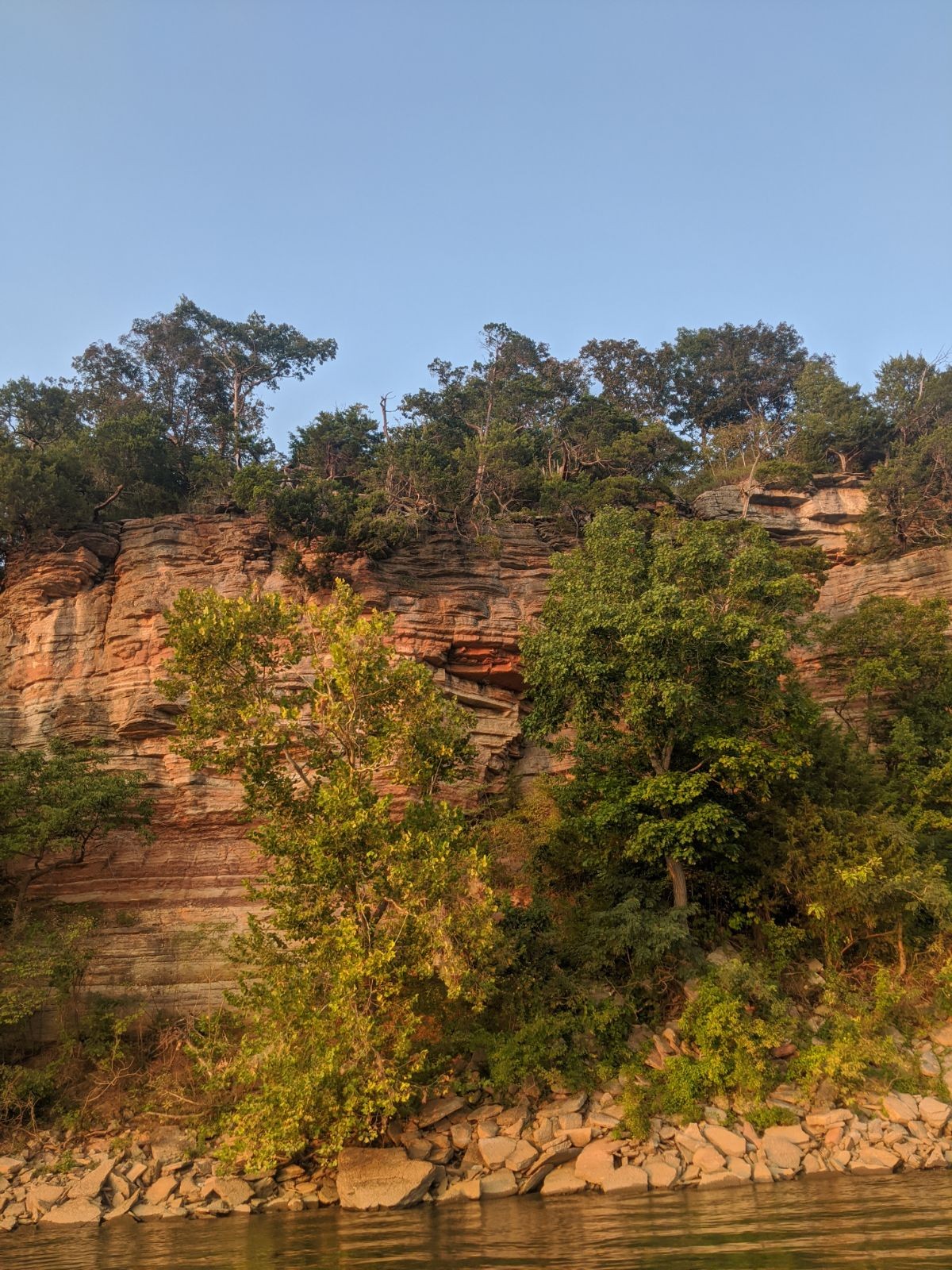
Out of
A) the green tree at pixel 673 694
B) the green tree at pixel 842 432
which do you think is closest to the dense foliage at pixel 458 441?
the green tree at pixel 842 432

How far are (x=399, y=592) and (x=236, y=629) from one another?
10.7 metres

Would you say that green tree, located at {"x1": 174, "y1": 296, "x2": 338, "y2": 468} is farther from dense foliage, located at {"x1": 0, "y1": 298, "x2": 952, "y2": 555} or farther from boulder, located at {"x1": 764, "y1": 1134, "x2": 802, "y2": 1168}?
boulder, located at {"x1": 764, "y1": 1134, "x2": 802, "y2": 1168}

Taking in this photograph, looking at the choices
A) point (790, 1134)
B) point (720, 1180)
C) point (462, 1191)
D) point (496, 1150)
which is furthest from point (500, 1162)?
point (790, 1134)

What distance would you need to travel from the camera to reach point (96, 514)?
29.8m

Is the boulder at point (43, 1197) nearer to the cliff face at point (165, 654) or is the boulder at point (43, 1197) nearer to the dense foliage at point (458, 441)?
the cliff face at point (165, 654)

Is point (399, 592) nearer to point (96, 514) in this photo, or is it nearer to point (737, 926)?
point (96, 514)

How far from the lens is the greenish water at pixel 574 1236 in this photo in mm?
9945

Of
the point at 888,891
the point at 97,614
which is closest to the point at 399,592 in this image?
the point at 97,614

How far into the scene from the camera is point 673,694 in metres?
18.9

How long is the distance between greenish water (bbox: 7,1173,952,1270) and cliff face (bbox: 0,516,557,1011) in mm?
8216

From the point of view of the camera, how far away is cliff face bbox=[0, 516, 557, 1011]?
73.8 feet

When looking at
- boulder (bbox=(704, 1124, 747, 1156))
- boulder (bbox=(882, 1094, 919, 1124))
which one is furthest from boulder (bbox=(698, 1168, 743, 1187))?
boulder (bbox=(882, 1094, 919, 1124))

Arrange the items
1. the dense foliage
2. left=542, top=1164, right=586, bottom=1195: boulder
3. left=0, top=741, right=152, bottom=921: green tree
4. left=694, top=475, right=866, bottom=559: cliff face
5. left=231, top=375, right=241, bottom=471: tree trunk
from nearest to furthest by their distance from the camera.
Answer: left=542, top=1164, right=586, bottom=1195: boulder
left=0, top=741, right=152, bottom=921: green tree
the dense foliage
left=231, top=375, right=241, bottom=471: tree trunk
left=694, top=475, right=866, bottom=559: cliff face

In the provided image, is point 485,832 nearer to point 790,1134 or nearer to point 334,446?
point 790,1134
